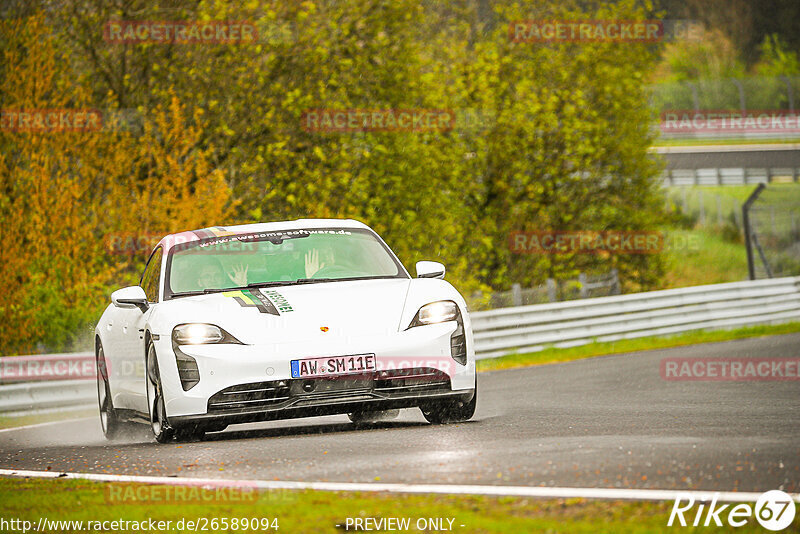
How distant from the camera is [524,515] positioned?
5.29m

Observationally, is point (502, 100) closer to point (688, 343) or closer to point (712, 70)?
point (688, 343)

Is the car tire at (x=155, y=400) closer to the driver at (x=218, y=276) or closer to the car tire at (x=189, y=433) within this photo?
the car tire at (x=189, y=433)

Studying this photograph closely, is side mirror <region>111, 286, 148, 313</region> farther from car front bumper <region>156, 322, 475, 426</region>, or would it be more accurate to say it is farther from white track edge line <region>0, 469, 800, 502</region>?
white track edge line <region>0, 469, 800, 502</region>

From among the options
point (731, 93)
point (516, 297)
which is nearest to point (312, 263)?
point (516, 297)

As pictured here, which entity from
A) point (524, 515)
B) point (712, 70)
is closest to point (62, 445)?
point (524, 515)

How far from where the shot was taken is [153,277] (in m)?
10.4

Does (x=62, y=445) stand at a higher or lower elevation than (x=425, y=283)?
lower

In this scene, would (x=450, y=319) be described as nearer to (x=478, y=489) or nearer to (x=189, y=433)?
(x=189, y=433)

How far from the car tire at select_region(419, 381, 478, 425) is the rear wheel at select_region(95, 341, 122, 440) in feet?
9.33

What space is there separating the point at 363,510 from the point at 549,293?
18688 mm

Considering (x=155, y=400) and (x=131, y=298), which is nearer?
(x=155, y=400)

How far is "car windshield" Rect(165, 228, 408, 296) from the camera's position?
966 cm

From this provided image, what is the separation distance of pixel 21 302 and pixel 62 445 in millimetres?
9974

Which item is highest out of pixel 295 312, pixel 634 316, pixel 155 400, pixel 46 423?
pixel 295 312
